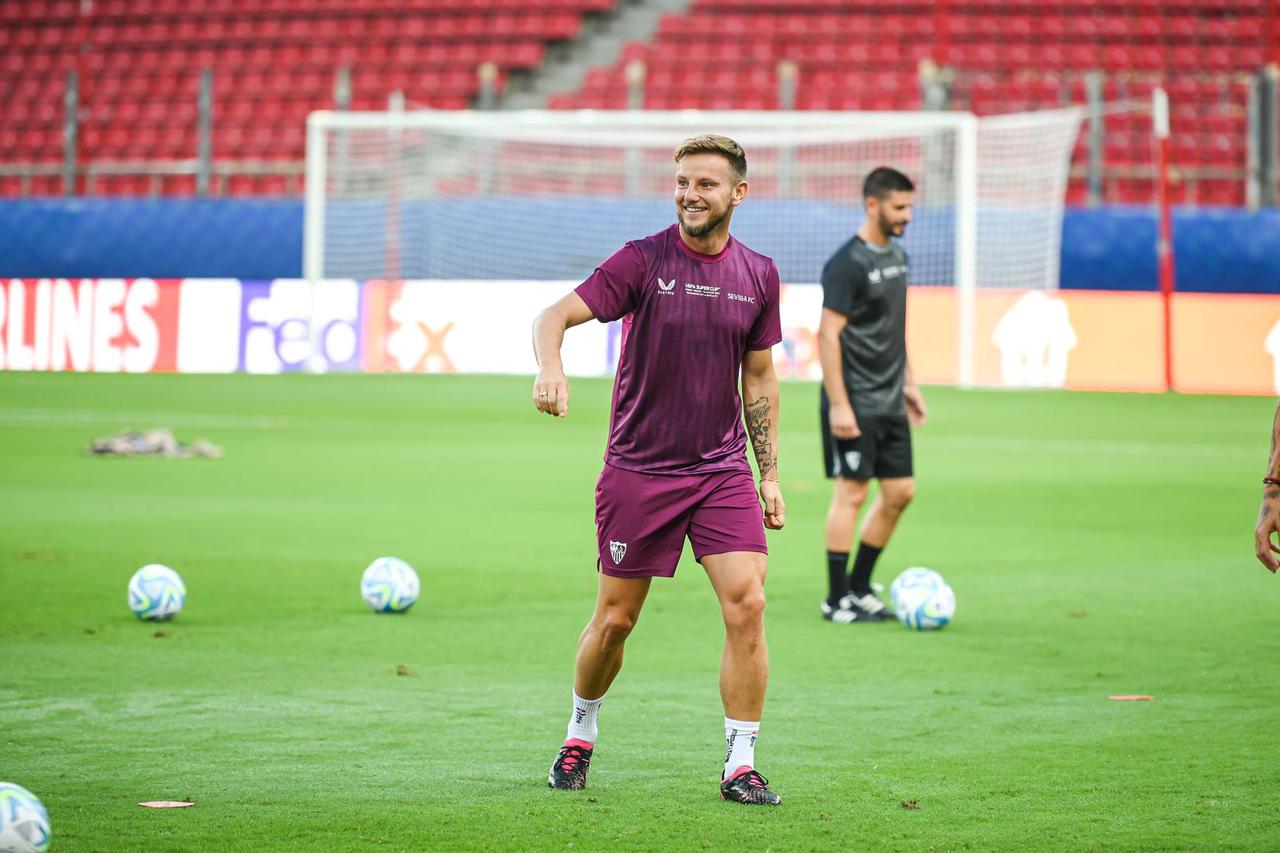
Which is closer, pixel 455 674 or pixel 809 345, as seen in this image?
pixel 455 674

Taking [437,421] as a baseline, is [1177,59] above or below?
above

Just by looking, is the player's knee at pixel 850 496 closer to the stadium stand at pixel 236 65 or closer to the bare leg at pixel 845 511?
the bare leg at pixel 845 511

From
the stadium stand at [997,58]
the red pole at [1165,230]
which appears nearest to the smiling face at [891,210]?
the red pole at [1165,230]

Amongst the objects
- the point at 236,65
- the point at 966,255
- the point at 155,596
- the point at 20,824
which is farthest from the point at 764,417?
the point at 236,65

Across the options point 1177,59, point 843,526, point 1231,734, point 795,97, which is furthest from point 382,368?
point 1231,734

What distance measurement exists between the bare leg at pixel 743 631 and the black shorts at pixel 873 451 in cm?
357

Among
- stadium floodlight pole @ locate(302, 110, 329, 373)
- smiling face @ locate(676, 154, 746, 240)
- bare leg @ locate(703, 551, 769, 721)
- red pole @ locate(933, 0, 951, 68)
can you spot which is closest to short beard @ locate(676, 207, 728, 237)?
smiling face @ locate(676, 154, 746, 240)

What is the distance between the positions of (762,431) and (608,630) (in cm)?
83

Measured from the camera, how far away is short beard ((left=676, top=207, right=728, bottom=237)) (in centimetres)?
551

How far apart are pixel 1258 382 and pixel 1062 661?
19010 mm

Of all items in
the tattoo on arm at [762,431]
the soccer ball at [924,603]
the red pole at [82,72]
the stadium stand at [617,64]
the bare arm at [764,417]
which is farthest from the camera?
the red pole at [82,72]

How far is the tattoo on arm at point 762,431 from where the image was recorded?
19.5 ft

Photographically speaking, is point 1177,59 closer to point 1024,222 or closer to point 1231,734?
point 1024,222

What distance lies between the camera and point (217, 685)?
23.5 ft
